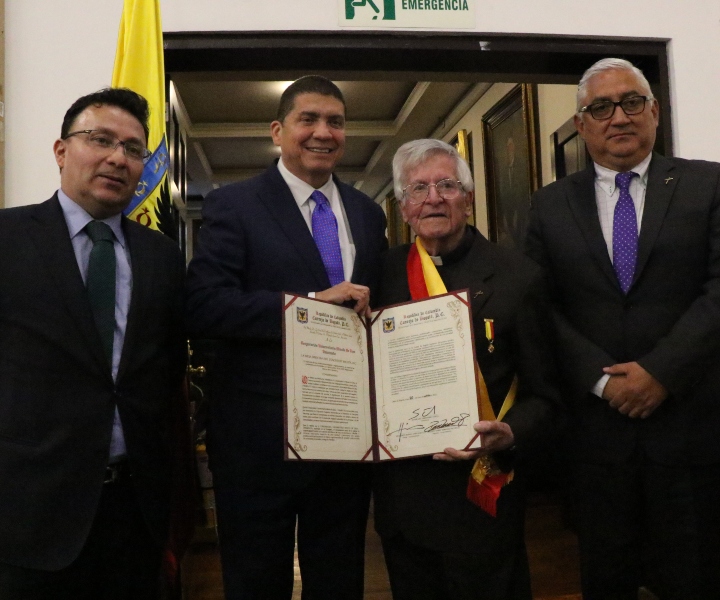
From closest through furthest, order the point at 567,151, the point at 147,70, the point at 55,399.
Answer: the point at 55,399
the point at 147,70
the point at 567,151

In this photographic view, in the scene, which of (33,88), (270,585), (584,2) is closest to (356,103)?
(584,2)

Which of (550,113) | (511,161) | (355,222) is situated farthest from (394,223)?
(355,222)

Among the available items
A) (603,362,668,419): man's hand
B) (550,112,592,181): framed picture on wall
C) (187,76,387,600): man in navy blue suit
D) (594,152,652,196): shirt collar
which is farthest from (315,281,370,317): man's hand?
(550,112,592,181): framed picture on wall

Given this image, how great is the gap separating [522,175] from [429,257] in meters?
3.29

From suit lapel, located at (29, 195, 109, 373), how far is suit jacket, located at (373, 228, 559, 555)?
715mm

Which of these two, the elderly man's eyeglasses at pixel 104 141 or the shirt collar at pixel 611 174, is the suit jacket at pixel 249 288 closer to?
the elderly man's eyeglasses at pixel 104 141

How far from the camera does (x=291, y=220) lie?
1.78 meters

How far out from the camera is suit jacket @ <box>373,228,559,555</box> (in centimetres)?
160

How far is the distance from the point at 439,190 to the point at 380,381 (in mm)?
496

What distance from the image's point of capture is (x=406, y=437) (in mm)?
1598

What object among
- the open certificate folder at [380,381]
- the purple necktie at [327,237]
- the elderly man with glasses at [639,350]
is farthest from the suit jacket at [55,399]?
the elderly man with glasses at [639,350]

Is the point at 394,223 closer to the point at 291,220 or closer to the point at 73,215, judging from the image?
the point at 291,220

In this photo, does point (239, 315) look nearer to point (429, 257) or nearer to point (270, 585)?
point (429, 257)

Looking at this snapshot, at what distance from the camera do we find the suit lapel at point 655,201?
1.83m
